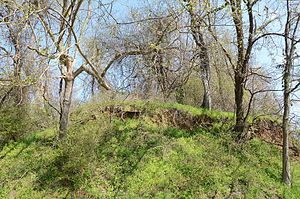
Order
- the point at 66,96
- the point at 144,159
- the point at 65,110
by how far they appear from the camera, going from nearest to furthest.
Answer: the point at 144,159, the point at 65,110, the point at 66,96

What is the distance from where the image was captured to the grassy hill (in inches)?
376

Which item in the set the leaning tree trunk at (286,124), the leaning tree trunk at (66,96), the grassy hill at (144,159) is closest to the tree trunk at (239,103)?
the grassy hill at (144,159)

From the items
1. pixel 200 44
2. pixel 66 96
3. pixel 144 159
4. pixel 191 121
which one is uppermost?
pixel 200 44

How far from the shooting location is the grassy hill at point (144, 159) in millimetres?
9539

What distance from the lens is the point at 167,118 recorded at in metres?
12.7

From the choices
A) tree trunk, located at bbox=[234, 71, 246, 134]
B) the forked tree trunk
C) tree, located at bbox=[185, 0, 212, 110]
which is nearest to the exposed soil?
tree trunk, located at bbox=[234, 71, 246, 134]

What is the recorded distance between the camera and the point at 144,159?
10.6 m

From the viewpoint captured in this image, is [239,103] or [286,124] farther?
[239,103]

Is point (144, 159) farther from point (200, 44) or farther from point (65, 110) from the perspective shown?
point (200, 44)

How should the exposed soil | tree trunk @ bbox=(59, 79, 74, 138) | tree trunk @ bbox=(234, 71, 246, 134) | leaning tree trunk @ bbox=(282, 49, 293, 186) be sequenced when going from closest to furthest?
1. leaning tree trunk @ bbox=(282, 49, 293, 186)
2. tree trunk @ bbox=(234, 71, 246, 134)
3. tree trunk @ bbox=(59, 79, 74, 138)
4. the exposed soil

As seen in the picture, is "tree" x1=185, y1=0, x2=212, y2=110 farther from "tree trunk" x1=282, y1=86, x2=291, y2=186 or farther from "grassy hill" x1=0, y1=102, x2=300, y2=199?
"tree trunk" x1=282, y1=86, x2=291, y2=186

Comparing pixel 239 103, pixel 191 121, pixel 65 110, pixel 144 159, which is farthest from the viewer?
pixel 191 121

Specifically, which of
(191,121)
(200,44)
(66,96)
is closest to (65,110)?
(66,96)

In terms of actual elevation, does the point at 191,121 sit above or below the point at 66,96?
below
